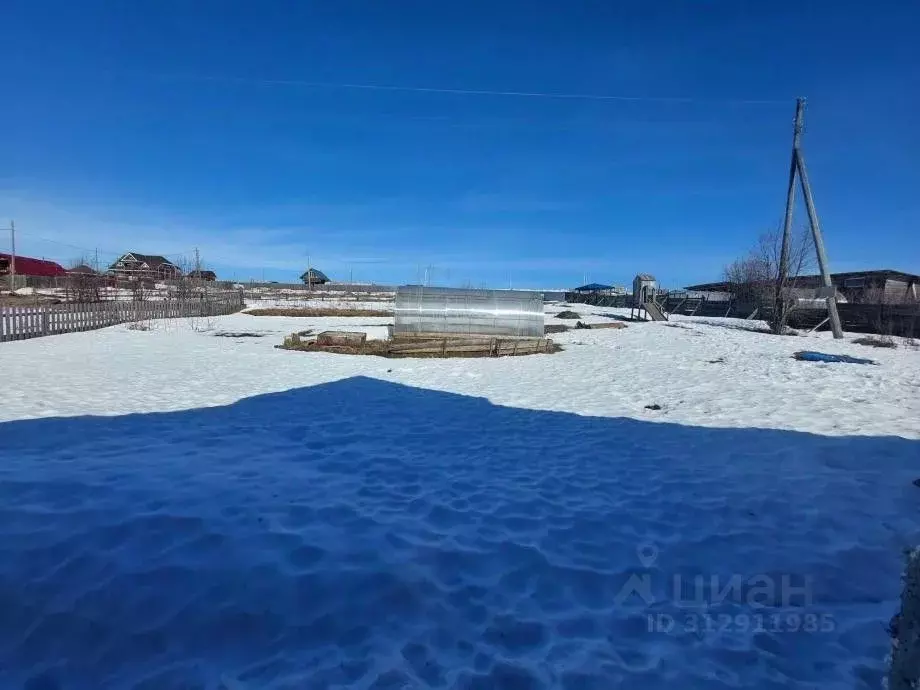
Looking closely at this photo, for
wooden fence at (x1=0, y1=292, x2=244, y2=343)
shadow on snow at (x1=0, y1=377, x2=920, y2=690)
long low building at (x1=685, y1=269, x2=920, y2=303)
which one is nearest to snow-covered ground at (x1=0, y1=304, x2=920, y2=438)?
wooden fence at (x1=0, y1=292, x2=244, y2=343)

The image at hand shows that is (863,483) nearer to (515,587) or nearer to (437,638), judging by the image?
(515,587)

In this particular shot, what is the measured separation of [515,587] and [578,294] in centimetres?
6758

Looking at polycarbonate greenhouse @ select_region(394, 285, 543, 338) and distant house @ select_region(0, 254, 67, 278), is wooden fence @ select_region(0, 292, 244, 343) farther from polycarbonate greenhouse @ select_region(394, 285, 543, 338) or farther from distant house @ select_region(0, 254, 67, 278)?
distant house @ select_region(0, 254, 67, 278)

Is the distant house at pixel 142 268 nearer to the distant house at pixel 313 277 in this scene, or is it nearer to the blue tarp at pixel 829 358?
the distant house at pixel 313 277

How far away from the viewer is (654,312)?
34.9 m

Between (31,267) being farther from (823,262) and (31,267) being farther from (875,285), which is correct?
(875,285)

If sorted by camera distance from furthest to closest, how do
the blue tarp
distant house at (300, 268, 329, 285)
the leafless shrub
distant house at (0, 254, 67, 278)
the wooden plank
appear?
distant house at (300, 268, 329, 285), distant house at (0, 254, 67, 278), the leafless shrub, the wooden plank, the blue tarp

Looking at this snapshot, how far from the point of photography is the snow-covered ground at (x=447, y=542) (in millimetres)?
2902

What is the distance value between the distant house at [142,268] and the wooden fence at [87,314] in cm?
1085

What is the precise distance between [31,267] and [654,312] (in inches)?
2577

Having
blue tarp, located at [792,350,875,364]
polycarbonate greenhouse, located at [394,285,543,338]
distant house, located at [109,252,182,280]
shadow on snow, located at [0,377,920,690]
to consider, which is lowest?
shadow on snow, located at [0,377,920,690]

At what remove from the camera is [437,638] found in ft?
10.1

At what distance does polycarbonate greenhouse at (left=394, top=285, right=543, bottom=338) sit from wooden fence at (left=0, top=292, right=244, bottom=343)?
12781mm

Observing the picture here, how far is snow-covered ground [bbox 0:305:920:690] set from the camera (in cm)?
290
